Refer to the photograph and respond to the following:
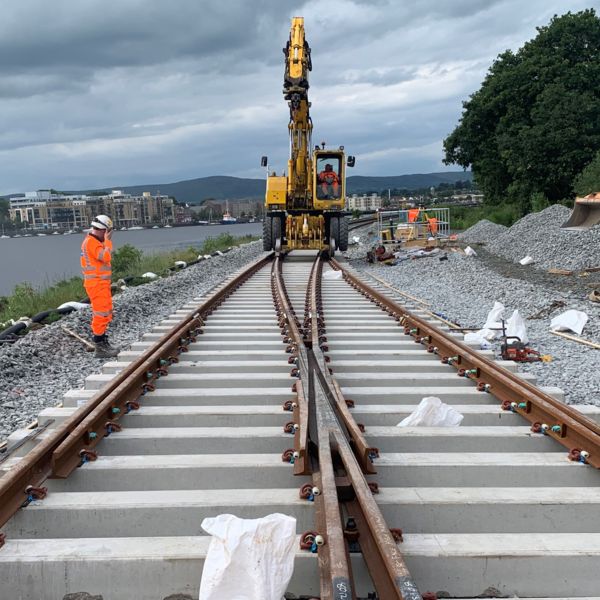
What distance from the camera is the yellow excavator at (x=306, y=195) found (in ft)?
62.7

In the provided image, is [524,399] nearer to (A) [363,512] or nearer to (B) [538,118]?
(A) [363,512]

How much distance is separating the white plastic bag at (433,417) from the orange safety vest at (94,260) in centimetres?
466

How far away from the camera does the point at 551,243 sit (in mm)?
17688

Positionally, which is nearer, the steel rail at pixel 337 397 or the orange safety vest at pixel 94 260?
the steel rail at pixel 337 397

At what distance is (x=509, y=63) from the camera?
38969 millimetres

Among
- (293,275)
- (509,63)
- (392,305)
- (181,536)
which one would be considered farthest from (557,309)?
(509,63)

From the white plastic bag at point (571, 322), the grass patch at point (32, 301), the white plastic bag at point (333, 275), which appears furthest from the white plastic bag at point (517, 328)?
the grass patch at point (32, 301)

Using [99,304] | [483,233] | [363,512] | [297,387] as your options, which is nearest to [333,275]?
[99,304]

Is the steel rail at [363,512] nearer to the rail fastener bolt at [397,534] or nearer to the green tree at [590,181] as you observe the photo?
the rail fastener bolt at [397,534]

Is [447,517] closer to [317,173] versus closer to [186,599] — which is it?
[186,599]

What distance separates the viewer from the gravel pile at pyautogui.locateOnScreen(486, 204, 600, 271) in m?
15.1

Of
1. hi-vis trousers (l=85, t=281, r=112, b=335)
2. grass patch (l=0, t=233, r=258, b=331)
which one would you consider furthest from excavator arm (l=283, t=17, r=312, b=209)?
hi-vis trousers (l=85, t=281, r=112, b=335)

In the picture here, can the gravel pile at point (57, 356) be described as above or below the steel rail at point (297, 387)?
below

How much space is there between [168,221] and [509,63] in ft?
277
